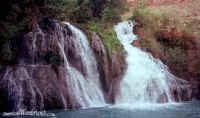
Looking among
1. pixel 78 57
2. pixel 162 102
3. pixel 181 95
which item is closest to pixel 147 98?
pixel 162 102

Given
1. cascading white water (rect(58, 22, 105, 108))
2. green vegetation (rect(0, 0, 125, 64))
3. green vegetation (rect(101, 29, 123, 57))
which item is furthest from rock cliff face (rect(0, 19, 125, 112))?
green vegetation (rect(0, 0, 125, 64))

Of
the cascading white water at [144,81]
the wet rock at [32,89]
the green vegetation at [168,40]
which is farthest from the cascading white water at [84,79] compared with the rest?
the green vegetation at [168,40]

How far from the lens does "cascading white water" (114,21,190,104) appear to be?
1512cm

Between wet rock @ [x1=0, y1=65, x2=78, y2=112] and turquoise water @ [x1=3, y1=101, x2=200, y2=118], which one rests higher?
wet rock @ [x1=0, y1=65, x2=78, y2=112]

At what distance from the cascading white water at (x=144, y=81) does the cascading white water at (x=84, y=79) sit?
1251 millimetres

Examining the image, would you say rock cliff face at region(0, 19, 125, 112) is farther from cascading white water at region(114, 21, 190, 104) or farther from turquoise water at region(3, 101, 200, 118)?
turquoise water at region(3, 101, 200, 118)

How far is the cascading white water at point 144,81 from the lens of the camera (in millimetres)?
15117

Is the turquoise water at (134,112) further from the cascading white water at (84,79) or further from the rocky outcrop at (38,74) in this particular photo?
the cascading white water at (84,79)

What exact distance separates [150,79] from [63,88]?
4.61 meters

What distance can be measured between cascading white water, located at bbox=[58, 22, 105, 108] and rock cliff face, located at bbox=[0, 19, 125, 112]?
164 mm

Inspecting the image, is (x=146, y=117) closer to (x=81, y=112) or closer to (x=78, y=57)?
(x=81, y=112)

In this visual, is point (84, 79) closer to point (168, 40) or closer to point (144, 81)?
point (144, 81)

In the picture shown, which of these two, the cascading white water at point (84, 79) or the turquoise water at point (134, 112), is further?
the cascading white water at point (84, 79)

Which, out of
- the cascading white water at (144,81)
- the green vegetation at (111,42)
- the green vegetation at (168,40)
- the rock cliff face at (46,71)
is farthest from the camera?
the green vegetation at (168,40)
